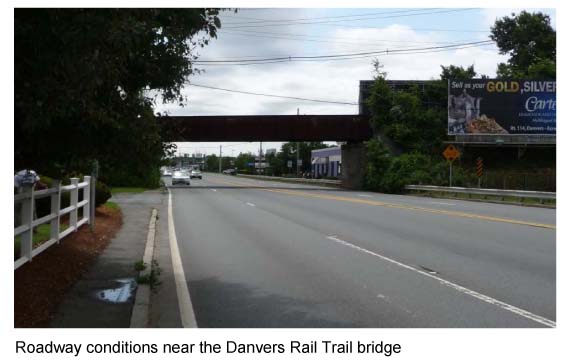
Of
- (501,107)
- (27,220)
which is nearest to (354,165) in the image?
(501,107)

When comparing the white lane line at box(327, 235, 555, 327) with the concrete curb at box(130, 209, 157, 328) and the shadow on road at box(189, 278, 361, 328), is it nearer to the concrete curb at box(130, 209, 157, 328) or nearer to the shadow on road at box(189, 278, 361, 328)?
the shadow on road at box(189, 278, 361, 328)

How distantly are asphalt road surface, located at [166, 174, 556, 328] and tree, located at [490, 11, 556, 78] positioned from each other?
53.0 meters

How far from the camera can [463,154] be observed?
52.0m

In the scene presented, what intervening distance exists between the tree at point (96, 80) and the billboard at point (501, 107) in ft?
130

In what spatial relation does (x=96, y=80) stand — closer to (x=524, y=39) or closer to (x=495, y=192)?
(x=495, y=192)

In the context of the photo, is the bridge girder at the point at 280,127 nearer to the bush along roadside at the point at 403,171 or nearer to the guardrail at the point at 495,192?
the bush along roadside at the point at 403,171

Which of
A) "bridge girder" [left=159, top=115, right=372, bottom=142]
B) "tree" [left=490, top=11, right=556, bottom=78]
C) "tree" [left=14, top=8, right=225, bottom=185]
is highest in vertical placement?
"tree" [left=490, top=11, right=556, bottom=78]

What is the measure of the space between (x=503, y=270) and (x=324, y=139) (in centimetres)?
4163

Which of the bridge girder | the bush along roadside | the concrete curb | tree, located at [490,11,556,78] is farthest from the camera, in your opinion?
tree, located at [490,11,556,78]

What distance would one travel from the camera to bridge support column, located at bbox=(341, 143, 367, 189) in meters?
52.1

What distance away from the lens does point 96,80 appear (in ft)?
17.0

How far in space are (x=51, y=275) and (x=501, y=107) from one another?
140 ft

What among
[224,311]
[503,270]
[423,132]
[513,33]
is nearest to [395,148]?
[423,132]

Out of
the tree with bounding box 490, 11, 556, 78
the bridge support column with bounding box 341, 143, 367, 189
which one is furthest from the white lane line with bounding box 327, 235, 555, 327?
the tree with bounding box 490, 11, 556, 78
